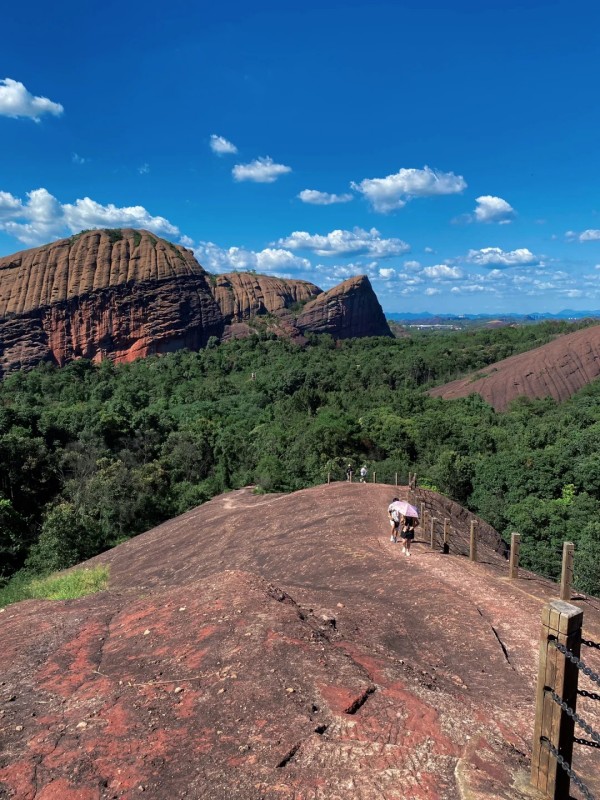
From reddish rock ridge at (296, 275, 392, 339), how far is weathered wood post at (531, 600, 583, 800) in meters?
96.9

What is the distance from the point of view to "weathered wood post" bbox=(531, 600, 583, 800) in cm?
339

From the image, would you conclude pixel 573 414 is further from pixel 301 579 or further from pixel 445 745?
pixel 445 745

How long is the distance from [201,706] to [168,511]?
85.7 ft

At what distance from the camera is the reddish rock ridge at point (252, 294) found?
92000mm

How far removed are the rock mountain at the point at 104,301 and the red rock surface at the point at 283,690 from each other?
75.2 m

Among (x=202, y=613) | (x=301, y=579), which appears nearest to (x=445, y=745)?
(x=202, y=613)

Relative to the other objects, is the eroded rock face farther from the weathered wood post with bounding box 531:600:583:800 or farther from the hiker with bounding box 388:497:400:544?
the weathered wood post with bounding box 531:600:583:800

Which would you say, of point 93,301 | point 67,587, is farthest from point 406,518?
point 93,301

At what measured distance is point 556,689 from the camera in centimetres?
344

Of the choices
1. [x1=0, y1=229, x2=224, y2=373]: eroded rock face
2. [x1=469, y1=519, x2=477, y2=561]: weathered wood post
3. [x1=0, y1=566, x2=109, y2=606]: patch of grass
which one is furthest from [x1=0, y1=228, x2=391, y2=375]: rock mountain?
[x1=469, y1=519, x2=477, y2=561]: weathered wood post

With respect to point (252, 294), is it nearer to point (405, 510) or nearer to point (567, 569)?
point (405, 510)

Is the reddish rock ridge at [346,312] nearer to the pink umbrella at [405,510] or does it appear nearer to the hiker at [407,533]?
the pink umbrella at [405,510]

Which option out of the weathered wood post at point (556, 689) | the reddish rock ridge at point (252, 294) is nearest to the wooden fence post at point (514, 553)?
the weathered wood post at point (556, 689)

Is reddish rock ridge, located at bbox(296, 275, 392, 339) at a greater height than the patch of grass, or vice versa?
reddish rock ridge, located at bbox(296, 275, 392, 339)
